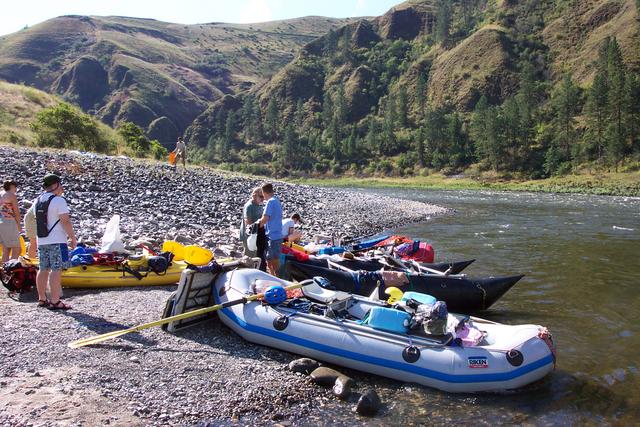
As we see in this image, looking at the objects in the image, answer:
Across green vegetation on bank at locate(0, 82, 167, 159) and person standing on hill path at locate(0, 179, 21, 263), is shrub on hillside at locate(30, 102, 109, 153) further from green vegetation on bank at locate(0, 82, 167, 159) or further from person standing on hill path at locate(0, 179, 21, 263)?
person standing on hill path at locate(0, 179, 21, 263)

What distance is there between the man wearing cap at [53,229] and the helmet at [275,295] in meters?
3.04

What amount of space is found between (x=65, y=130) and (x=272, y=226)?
98.7 feet

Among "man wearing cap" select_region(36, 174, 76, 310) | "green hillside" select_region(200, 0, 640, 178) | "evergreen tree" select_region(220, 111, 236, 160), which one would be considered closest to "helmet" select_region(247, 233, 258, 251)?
"man wearing cap" select_region(36, 174, 76, 310)

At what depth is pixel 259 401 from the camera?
5.88 meters

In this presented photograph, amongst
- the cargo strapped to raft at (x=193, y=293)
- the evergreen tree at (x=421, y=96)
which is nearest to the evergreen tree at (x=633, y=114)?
the evergreen tree at (x=421, y=96)

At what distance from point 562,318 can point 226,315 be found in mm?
6535

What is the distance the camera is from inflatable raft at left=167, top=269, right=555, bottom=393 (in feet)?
21.1

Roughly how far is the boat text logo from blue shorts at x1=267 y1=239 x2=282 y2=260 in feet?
15.2

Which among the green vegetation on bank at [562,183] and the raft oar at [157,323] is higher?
the raft oar at [157,323]

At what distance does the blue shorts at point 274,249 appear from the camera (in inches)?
390

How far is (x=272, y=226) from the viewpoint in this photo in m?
9.76

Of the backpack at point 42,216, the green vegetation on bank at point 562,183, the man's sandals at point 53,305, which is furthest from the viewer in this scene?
the green vegetation on bank at point 562,183

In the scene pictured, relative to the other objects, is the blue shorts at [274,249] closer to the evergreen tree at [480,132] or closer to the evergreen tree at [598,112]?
the evergreen tree at [598,112]

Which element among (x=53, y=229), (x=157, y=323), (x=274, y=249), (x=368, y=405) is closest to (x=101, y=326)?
(x=157, y=323)
